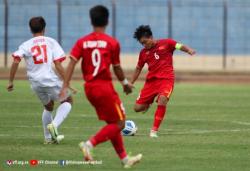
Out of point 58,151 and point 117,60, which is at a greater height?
point 117,60

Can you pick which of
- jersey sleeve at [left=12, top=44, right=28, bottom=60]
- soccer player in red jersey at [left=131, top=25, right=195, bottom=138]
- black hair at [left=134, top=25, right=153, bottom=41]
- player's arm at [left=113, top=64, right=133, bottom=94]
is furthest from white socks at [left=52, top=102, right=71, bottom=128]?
player's arm at [left=113, top=64, right=133, bottom=94]

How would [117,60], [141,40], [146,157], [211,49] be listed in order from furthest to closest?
[211,49], [141,40], [146,157], [117,60]

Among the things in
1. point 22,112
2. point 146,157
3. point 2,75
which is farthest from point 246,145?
point 2,75

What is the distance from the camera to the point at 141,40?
18109mm

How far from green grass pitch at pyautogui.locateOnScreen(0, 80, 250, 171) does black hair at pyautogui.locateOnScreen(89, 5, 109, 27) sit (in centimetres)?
194

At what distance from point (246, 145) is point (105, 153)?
2.62m

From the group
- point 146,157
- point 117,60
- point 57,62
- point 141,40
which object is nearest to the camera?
point 117,60

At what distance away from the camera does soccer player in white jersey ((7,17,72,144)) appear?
16.2 meters

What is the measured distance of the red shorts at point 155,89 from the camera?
725 inches

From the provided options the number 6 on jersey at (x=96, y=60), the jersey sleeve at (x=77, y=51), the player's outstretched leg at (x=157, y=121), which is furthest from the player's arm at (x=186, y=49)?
the jersey sleeve at (x=77, y=51)

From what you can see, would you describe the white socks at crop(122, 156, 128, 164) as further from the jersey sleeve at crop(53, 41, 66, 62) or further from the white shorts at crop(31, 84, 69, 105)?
the white shorts at crop(31, 84, 69, 105)

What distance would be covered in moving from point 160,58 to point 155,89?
0.60 metres

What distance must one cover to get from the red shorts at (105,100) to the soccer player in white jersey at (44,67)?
3.06 metres

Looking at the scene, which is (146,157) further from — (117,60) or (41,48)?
(41,48)
